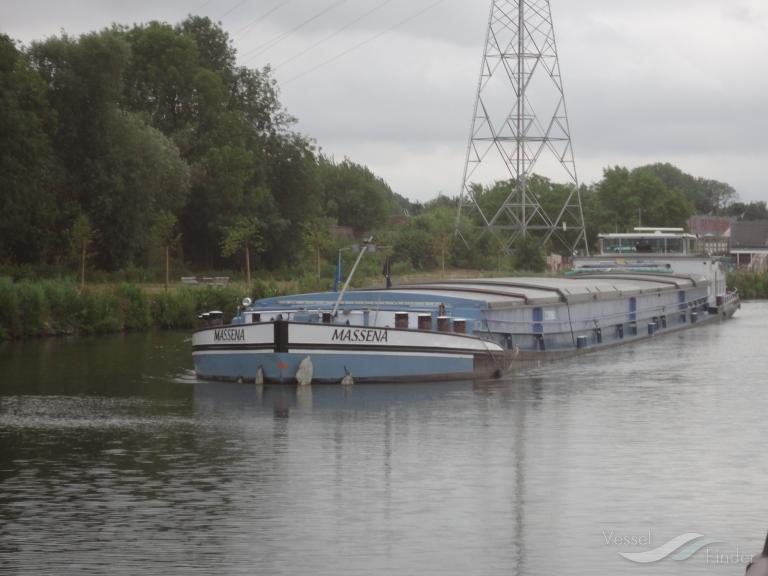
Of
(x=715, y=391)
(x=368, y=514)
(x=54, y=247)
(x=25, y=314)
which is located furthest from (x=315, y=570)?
(x=54, y=247)

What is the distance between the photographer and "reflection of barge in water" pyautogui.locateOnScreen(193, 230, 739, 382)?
32281 millimetres

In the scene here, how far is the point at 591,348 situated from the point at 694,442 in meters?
21.6

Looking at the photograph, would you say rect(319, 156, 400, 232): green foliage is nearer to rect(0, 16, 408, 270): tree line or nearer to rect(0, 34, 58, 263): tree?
rect(0, 16, 408, 270): tree line

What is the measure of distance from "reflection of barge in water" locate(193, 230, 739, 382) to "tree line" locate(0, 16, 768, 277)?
24950 mm

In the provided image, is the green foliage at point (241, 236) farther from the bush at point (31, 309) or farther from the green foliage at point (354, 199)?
the green foliage at point (354, 199)

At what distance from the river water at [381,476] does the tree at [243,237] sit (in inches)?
1496

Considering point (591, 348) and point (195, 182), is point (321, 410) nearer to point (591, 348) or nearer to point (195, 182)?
point (591, 348)

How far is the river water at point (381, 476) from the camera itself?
15.4 metres

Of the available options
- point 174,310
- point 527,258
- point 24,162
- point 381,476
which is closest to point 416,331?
point 381,476

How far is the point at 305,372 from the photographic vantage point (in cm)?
3231

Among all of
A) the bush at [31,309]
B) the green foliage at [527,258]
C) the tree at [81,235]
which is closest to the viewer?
the bush at [31,309]

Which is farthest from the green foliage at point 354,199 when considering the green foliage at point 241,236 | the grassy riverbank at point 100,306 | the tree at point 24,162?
the grassy riverbank at point 100,306

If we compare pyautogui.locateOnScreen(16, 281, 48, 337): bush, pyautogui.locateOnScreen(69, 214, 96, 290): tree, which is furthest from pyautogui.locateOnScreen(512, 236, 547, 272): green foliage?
pyautogui.locateOnScreen(16, 281, 48, 337): bush

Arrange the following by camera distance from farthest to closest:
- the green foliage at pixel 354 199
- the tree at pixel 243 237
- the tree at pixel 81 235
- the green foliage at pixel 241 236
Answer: the green foliage at pixel 354 199
the green foliage at pixel 241 236
the tree at pixel 243 237
the tree at pixel 81 235
